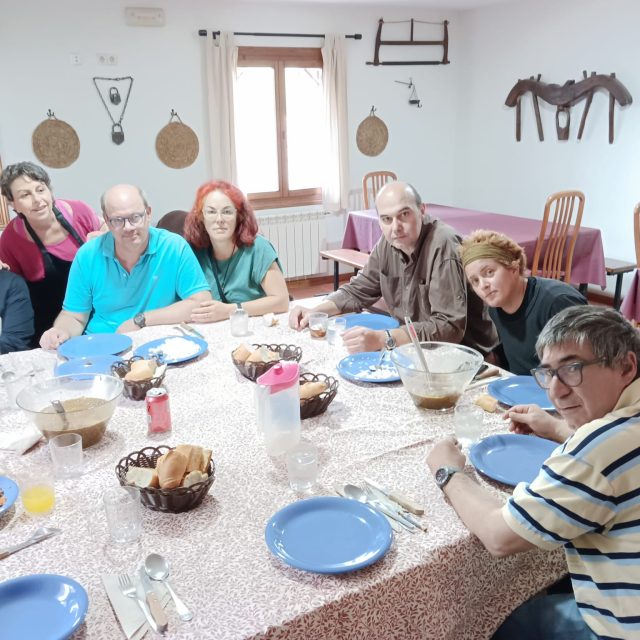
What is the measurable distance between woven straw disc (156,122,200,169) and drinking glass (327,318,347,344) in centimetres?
355

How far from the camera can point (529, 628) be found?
3.93ft

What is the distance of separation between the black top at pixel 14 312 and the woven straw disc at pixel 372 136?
3.99 m

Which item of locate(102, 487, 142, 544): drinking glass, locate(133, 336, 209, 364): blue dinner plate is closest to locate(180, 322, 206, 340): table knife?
locate(133, 336, 209, 364): blue dinner plate

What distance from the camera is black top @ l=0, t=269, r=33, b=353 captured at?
2.66 metres

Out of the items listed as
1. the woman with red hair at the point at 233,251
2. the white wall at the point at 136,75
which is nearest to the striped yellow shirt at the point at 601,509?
the woman with red hair at the point at 233,251

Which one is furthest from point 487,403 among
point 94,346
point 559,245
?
point 559,245

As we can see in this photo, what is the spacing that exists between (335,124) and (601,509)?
5.19 meters

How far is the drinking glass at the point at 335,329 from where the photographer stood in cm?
215

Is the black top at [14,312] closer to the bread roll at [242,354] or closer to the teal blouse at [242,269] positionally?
the teal blouse at [242,269]

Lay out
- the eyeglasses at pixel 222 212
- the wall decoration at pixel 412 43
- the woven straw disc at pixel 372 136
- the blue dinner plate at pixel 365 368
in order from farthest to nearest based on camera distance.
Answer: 1. the woven straw disc at pixel 372 136
2. the wall decoration at pixel 412 43
3. the eyeglasses at pixel 222 212
4. the blue dinner plate at pixel 365 368

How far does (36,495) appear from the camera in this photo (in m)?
1.22

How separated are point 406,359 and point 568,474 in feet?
2.85

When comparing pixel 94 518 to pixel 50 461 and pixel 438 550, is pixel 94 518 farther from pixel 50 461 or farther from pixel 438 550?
pixel 438 550

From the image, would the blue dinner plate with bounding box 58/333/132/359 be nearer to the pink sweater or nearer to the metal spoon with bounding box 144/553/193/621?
the pink sweater
